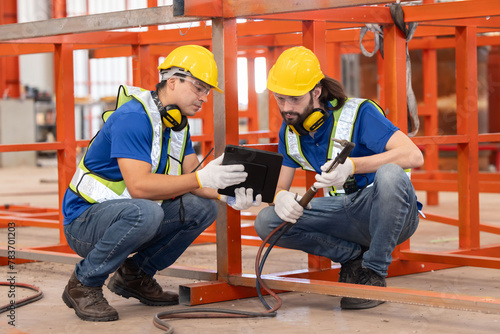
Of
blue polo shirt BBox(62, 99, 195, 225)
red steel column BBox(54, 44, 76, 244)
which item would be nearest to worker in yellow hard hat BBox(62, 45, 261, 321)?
blue polo shirt BBox(62, 99, 195, 225)

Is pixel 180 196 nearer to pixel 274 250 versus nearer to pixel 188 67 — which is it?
pixel 188 67

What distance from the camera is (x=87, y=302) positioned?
10.6ft

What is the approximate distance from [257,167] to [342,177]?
0.38 m

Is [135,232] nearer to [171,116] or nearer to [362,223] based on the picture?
[171,116]

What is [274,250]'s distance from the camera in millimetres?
5320

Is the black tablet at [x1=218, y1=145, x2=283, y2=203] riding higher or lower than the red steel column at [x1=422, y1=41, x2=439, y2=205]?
lower

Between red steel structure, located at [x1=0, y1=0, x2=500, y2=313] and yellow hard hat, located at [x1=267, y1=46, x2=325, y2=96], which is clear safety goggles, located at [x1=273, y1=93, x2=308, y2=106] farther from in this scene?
red steel structure, located at [x1=0, y1=0, x2=500, y2=313]

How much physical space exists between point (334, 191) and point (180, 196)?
77 cm

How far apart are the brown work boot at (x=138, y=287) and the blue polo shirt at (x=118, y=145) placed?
15.7 inches

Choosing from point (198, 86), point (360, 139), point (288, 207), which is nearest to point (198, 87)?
point (198, 86)

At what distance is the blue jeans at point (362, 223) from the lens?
3.18m

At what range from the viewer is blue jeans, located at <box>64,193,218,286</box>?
10.3ft

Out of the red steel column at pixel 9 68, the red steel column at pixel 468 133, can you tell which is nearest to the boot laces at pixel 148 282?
the red steel column at pixel 468 133

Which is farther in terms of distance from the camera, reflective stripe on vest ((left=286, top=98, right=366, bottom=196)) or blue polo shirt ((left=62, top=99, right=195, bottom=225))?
reflective stripe on vest ((left=286, top=98, right=366, bottom=196))
